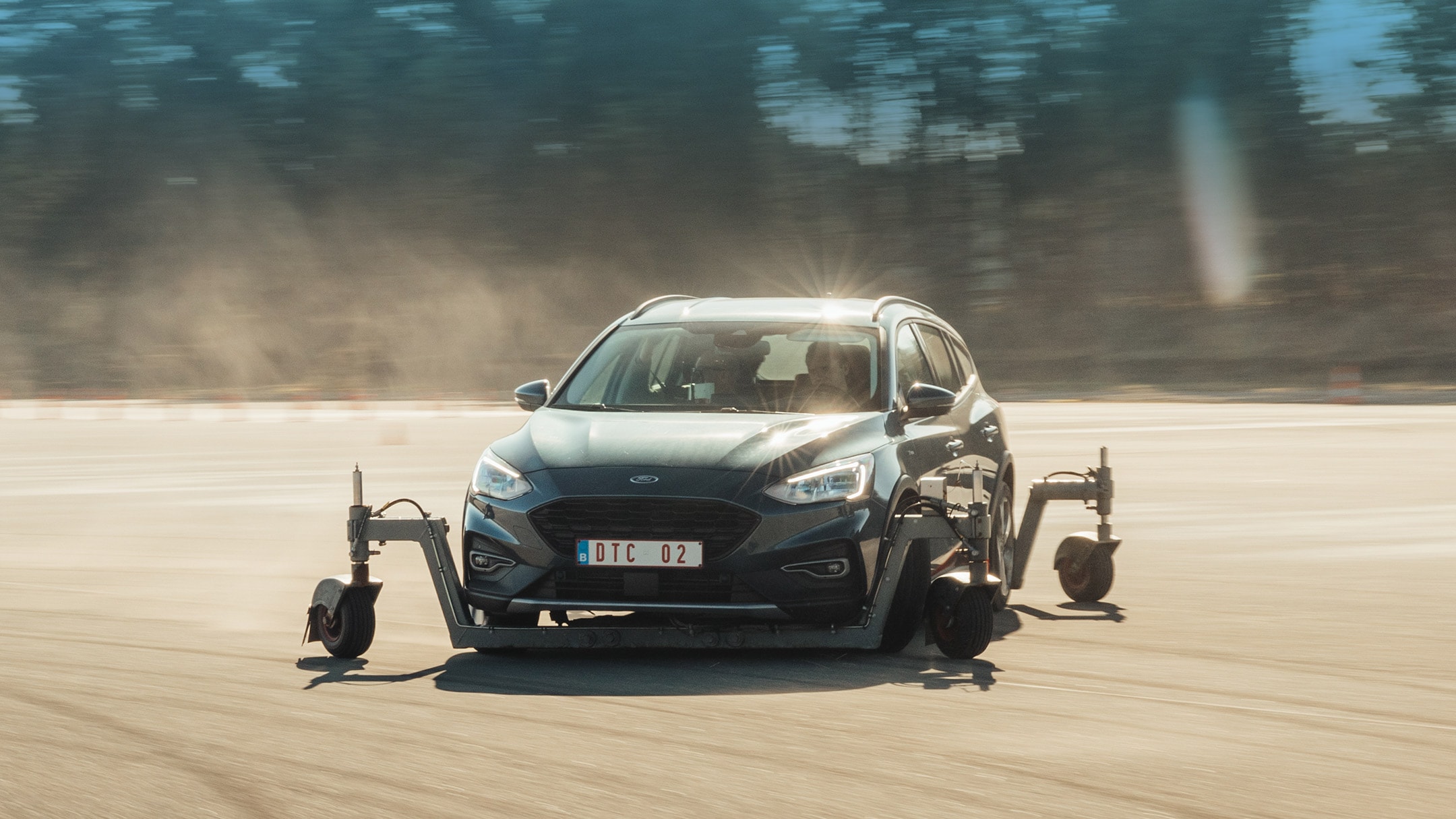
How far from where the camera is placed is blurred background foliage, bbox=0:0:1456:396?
234 feet

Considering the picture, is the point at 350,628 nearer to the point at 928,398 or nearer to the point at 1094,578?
the point at 928,398

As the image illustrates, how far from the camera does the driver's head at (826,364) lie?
28.7 ft

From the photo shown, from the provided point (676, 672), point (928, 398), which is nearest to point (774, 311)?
point (928, 398)

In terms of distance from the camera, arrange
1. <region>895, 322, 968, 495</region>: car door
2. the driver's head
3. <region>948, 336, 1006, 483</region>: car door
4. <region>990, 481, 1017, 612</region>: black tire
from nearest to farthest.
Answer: <region>895, 322, 968, 495</region>: car door < the driver's head < <region>990, 481, 1017, 612</region>: black tire < <region>948, 336, 1006, 483</region>: car door

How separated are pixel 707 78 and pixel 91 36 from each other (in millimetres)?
32524

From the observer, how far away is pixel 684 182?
84875 mm

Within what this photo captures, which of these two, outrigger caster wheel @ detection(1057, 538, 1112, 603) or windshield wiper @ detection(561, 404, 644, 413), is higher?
windshield wiper @ detection(561, 404, 644, 413)

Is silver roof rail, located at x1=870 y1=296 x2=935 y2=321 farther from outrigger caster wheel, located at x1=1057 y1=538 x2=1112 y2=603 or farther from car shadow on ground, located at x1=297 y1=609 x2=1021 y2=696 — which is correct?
car shadow on ground, located at x1=297 y1=609 x2=1021 y2=696

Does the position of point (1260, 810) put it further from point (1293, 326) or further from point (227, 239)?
point (227, 239)

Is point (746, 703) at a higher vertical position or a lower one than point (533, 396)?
lower

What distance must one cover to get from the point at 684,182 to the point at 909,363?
76437mm

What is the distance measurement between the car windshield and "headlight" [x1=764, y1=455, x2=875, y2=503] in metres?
0.79

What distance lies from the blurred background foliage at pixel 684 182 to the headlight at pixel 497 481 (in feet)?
189

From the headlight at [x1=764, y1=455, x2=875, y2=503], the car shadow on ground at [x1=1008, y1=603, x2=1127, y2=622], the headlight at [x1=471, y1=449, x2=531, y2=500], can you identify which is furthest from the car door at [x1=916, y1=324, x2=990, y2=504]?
the headlight at [x1=471, y1=449, x2=531, y2=500]
